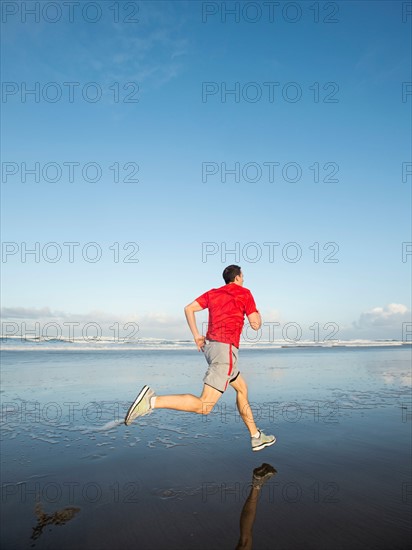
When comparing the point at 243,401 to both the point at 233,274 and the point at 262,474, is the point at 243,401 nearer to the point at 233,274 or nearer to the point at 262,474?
the point at 262,474

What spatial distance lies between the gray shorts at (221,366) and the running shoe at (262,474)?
869 mm

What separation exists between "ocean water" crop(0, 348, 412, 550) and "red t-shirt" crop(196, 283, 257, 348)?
1370 millimetres

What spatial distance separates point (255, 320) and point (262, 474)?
1627 millimetres

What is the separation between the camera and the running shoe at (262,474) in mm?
3722

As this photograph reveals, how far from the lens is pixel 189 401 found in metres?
4.41

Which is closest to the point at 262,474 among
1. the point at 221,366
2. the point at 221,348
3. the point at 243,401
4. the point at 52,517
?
the point at 243,401

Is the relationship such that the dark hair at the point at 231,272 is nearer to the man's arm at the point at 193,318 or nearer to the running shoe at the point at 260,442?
the man's arm at the point at 193,318

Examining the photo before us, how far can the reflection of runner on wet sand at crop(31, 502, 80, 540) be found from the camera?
9.27 feet

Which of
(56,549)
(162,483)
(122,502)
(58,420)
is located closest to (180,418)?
(58,420)

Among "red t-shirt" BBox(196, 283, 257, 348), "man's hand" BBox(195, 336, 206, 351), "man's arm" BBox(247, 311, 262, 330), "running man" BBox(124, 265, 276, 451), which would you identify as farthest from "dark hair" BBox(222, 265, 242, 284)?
"man's hand" BBox(195, 336, 206, 351)

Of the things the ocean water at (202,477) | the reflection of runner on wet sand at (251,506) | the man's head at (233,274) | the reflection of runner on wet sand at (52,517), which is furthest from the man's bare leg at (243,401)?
the reflection of runner on wet sand at (52,517)

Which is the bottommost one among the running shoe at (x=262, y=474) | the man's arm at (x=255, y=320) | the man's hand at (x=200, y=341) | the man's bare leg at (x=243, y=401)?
the running shoe at (x=262, y=474)

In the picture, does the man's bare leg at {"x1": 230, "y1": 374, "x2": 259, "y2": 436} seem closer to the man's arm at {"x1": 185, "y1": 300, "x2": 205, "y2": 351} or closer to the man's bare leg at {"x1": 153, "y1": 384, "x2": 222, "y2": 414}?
the man's bare leg at {"x1": 153, "y1": 384, "x2": 222, "y2": 414}

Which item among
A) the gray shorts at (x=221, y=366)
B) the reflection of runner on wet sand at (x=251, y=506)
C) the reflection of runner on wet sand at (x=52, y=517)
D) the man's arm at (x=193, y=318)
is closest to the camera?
the reflection of runner on wet sand at (x=251, y=506)
